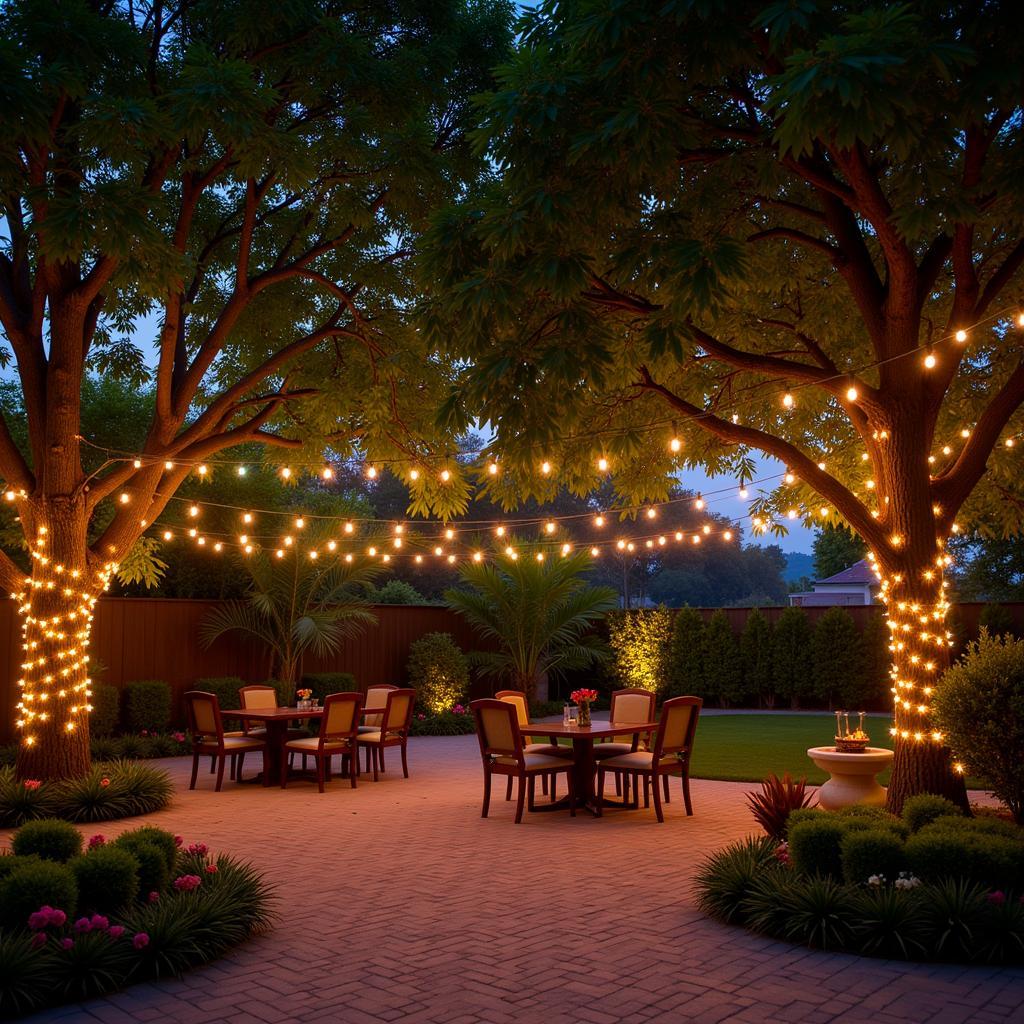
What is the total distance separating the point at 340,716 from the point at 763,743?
6.87 meters

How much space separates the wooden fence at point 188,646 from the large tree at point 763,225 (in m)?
8.59

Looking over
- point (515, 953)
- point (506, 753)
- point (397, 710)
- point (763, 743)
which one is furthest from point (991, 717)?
point (763, 743)

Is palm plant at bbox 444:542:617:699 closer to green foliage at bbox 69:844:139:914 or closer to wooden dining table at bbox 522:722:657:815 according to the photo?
wooden dining table at bbox 522:722:657:815

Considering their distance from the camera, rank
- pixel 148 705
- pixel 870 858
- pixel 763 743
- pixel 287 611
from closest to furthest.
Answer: pixel 870 858 < pixel 148 705 < pixel 763 743 < pixel 287 611

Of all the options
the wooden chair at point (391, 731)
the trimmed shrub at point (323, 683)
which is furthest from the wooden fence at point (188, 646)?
the wooden chair at point (391, 731)

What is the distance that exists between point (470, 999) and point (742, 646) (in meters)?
17.3

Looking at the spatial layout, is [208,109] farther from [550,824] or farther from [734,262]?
[550,824]

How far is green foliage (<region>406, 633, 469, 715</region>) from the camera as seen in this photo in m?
18.0

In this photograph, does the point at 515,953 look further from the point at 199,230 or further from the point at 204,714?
the point at 199,230

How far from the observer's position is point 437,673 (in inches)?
707

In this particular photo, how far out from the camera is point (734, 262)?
18.9 ft

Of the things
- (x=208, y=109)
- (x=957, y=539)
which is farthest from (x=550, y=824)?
(x=957, y=539)

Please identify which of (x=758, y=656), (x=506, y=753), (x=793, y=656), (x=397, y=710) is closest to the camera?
(x=506, y=753)

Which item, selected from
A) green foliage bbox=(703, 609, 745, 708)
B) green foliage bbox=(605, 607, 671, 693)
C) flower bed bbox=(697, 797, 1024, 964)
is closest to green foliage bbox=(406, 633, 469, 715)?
green foliage bbox=(605, 607, 671, 693)
